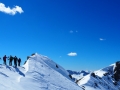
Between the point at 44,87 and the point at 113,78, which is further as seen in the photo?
the point at 113,78

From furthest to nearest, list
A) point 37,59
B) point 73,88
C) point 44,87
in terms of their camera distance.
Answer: point 37,59, point 73,88, point 44,87

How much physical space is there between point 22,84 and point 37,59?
72.8ft

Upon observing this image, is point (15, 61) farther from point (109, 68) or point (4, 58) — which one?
point (109, 68)

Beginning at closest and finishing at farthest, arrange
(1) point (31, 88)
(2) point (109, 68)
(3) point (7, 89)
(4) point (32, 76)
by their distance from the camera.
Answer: (3) point (7, 89)
(1) point (31, 88)
(4) point (32, 76)
(2) point (109, 68)

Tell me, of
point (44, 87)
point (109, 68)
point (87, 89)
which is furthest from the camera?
point (109, 68)

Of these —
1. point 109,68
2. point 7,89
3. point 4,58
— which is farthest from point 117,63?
point 7,89

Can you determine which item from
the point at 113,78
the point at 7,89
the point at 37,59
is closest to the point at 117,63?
the point at 113,78

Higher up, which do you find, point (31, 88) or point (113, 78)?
point (113, 78)

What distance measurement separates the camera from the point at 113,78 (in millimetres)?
154250

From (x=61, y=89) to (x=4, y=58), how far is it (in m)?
14.9

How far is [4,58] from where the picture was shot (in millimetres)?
39781

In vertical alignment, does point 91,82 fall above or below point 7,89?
above

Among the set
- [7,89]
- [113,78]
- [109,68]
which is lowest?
[7,89]

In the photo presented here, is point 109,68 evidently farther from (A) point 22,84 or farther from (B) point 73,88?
(A) point 22,84
